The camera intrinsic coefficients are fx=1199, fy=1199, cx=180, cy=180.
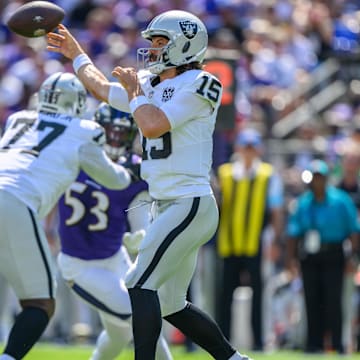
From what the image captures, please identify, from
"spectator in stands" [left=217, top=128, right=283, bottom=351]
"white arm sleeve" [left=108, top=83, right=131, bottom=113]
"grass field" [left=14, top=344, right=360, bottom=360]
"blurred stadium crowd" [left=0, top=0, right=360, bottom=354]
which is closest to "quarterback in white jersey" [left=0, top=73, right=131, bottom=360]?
"white arm sleeve" [left=108, top=83, right=131, bottom=113]

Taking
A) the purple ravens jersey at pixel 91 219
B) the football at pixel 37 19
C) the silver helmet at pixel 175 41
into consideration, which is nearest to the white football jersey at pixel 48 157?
the football at pixel 37 19

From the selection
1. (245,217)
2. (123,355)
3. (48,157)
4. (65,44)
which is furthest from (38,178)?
(245,217)

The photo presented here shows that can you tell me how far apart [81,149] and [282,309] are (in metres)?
5.18

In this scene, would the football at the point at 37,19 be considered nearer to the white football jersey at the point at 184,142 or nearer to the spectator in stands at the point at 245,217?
the white football jersey at the point at 184,142

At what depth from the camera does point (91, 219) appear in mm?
7523

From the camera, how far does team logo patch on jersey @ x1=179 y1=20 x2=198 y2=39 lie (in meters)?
6.05

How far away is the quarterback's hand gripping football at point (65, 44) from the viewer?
21.4ft

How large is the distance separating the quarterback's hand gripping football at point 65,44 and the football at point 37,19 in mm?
67

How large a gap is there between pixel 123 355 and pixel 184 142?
403cm

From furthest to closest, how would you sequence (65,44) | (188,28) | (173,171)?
(65,44), (188,28), (173,171)

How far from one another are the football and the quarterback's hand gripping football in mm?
67

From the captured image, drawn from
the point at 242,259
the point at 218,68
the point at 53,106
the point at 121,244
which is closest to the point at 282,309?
the point at 242,259

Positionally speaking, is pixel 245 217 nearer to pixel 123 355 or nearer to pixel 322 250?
pixel 322 250

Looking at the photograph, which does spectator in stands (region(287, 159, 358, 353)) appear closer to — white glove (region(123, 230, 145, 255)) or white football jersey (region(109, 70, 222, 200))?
white glove (region(123, 230, 145, 255))
